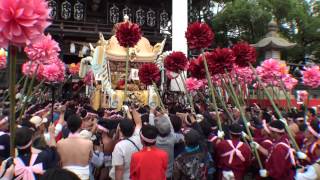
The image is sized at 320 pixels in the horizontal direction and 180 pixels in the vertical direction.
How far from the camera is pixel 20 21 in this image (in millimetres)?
2844

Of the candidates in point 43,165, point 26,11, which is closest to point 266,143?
point 43,165

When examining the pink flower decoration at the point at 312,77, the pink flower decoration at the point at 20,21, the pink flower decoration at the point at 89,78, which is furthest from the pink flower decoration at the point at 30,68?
the pink flower decoration at the point at 89,78

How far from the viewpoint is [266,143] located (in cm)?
488

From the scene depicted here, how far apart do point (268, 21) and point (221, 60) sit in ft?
59.8

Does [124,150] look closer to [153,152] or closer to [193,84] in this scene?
[153,152]

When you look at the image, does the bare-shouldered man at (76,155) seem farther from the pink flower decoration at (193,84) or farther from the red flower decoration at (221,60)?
the pink flower decoration at (193,84)

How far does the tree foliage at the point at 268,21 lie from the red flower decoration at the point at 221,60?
58.0 feet

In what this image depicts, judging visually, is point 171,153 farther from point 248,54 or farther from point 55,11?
point 55,11

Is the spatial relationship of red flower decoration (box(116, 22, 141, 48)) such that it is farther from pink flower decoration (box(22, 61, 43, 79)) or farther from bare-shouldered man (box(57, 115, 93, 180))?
bare-shouldered man (box(57, 115, 93, 180))

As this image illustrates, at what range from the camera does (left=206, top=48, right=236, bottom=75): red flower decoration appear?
5648 millimetres

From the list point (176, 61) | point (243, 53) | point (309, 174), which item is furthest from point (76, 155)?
point (176, 61)

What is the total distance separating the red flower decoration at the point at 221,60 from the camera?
222 inches

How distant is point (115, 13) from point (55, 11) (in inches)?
134

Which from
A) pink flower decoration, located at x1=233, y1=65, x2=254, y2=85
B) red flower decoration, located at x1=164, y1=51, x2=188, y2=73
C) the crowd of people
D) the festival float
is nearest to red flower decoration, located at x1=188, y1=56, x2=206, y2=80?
red flower decoration, located at x1=164, y1=51, x2=188, y2=73
